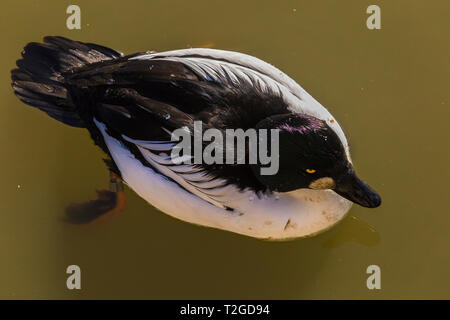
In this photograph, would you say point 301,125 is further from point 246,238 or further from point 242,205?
point 246,238

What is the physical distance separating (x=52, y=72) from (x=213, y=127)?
0.65m

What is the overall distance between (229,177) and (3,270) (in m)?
1.09

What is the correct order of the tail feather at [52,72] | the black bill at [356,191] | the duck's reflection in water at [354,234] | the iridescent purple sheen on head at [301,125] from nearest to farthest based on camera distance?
the iridescent purple sheen on head at [301,125], the black bill at [356,191], the tail feather at [52,72], the duck's reflection in water at [354,234]

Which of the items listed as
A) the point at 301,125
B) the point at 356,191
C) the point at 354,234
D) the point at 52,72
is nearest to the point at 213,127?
the point at 301,125

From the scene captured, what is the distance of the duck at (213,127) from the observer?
145cm

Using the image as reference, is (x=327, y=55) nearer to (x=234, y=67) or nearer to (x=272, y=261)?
(x=234, y=67)

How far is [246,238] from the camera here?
195cm

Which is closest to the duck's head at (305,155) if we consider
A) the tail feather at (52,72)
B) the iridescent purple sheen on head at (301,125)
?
the iridescent purple sheen on head at (301,125)

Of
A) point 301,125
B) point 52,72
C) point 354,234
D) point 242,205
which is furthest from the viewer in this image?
point 354,234

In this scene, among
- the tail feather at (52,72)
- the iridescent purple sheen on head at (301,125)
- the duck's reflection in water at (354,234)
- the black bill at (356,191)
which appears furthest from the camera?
the duck's reflection in water at (354,234)

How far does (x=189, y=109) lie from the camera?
147cm

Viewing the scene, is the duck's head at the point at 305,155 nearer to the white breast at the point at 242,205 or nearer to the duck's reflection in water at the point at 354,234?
the white breast at the point at 242,205

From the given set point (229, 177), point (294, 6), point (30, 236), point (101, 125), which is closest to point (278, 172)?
point (229, 177)

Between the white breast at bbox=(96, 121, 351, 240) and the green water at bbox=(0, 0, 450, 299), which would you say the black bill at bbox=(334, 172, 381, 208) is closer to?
the white breast at bbox=(96, 121, 351, 240)
